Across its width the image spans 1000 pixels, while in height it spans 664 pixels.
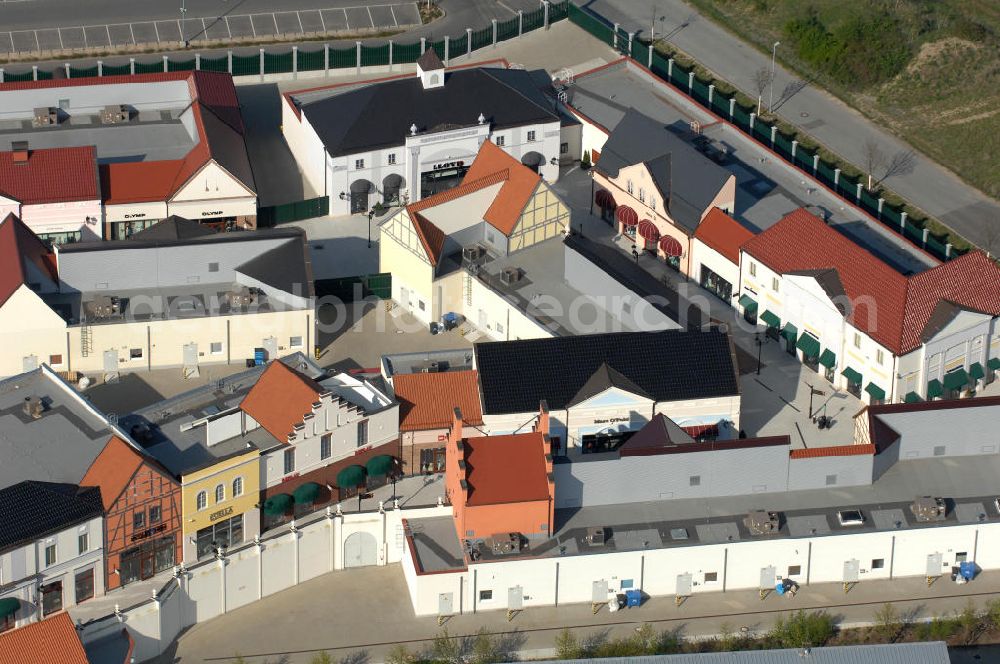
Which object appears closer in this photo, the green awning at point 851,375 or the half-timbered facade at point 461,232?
the green awning at point 851,375

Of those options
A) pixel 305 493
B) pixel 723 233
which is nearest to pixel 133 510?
pixel 305 493

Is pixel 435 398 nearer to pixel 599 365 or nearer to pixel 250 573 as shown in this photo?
pixel 599 365

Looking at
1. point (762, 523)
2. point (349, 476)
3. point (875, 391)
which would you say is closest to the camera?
point (762, 523)

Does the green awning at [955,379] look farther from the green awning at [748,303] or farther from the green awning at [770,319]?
the green awning at [748,303]

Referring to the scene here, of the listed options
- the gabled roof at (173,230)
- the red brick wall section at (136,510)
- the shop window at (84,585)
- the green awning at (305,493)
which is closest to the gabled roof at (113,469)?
the red brick wall section at (136,510)

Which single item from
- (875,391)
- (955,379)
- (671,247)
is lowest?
(875,391)

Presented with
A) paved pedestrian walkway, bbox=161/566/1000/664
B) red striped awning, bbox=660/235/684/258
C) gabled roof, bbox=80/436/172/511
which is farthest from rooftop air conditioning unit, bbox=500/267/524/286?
gabled roof, bbox=80/436/172/511
